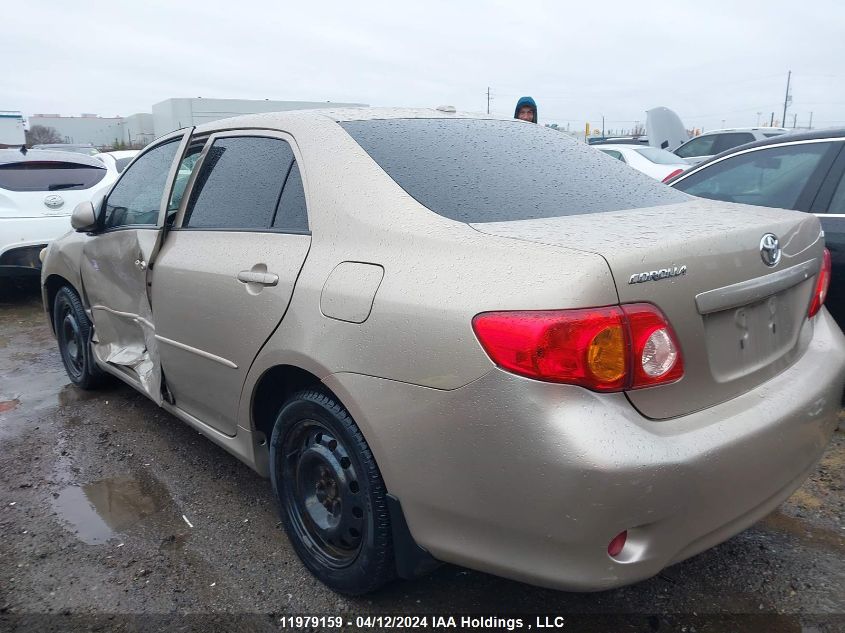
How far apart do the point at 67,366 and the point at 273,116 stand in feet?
9.13

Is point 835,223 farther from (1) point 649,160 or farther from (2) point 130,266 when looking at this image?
(1) point 649,160

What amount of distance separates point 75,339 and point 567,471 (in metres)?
3.78

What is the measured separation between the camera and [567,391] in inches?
64.9

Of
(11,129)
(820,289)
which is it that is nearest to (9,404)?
(820,289)

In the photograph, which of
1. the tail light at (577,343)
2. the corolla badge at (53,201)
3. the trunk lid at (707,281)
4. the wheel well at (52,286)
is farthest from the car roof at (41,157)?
the tail light at (577,343)

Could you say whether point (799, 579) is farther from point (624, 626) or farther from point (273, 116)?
point (273, 116)

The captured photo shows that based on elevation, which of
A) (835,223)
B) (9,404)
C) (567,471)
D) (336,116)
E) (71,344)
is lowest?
(9,404)

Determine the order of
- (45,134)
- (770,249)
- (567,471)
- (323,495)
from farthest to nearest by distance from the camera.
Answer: (45,134), (323,495), (770,249), (567,471)

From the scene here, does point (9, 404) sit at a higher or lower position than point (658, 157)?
lower

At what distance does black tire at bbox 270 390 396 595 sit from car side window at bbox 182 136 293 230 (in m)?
0.78

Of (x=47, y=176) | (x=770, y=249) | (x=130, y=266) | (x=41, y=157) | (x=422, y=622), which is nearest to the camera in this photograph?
(x=770, y=249)

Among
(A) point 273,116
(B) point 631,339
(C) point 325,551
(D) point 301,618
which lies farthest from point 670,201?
(D) point 301,618

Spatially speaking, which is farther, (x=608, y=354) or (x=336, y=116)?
(x=336, y=116)

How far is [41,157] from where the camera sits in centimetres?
711
